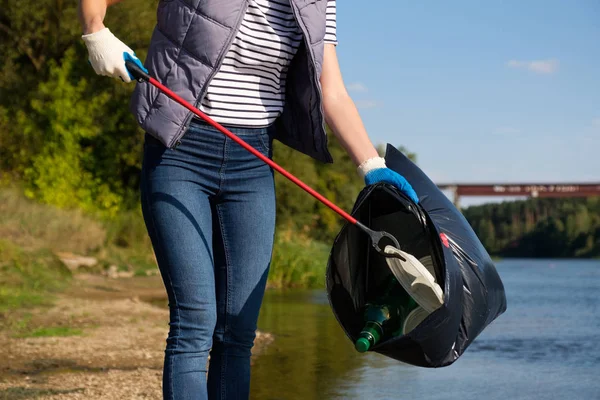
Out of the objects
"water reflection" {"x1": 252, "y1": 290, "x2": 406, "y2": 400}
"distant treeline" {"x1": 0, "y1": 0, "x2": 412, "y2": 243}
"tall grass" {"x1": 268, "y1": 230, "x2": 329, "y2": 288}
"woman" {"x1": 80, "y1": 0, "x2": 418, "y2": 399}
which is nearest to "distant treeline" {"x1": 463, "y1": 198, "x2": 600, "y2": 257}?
"distant treeline" {"x1": 0, "y1": 0, "x2": 412, "y2": 243}

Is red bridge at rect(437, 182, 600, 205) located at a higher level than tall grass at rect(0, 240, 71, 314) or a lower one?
lower

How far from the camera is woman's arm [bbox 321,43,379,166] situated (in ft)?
9.47

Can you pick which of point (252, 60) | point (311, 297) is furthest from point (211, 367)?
point (311, 297)

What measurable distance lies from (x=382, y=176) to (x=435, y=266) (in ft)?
1.05

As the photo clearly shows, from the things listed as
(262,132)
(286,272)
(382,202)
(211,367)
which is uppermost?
(262,132)

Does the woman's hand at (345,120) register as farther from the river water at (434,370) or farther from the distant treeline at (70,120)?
the distant treeline at (70,120)

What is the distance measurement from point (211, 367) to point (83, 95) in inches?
695

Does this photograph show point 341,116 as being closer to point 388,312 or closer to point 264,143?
point 264,143

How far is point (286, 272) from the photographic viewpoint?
14750 mm

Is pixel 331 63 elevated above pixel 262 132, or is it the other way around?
pixel 331 63

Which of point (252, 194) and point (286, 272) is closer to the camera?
point (252, 194)

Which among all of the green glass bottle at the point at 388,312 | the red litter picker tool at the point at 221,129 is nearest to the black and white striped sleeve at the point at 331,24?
the red litter picker tool at the point at 221,129

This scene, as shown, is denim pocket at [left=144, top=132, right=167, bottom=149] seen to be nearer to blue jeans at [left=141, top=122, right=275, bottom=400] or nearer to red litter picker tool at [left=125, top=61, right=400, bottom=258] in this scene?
blue jeans at [left=141, top=122, right=275, bottom=400]

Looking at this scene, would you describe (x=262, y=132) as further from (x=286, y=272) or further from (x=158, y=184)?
(x=286, y=272)
